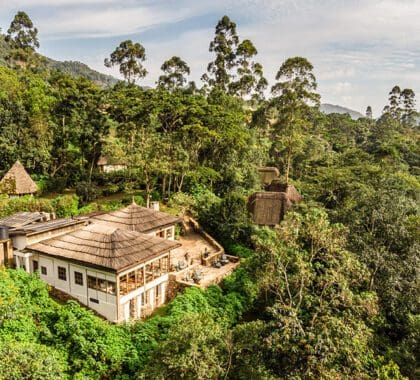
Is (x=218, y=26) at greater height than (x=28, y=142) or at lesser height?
greater

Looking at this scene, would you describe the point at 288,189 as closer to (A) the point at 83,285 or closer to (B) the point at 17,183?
(A) the point at 83,285

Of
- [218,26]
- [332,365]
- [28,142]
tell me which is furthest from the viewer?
[218,26]

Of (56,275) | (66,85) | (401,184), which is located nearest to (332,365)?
(56,275)

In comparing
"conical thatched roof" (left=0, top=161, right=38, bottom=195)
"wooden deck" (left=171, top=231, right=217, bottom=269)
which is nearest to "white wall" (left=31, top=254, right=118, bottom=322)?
"wooden deck" (left=171, top=231, right=217, bottom=269)

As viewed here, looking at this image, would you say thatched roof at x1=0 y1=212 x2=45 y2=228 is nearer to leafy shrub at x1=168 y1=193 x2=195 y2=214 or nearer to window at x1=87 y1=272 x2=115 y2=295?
window at x1=87 y1=272 x2=115 y2=295

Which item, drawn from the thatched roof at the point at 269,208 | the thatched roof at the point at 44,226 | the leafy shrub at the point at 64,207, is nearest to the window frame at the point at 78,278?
the thatched roof at the point at 44,226

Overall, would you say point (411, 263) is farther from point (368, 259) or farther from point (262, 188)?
point (262, 188)

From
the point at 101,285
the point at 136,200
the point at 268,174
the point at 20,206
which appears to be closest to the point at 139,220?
the point at 101,285
